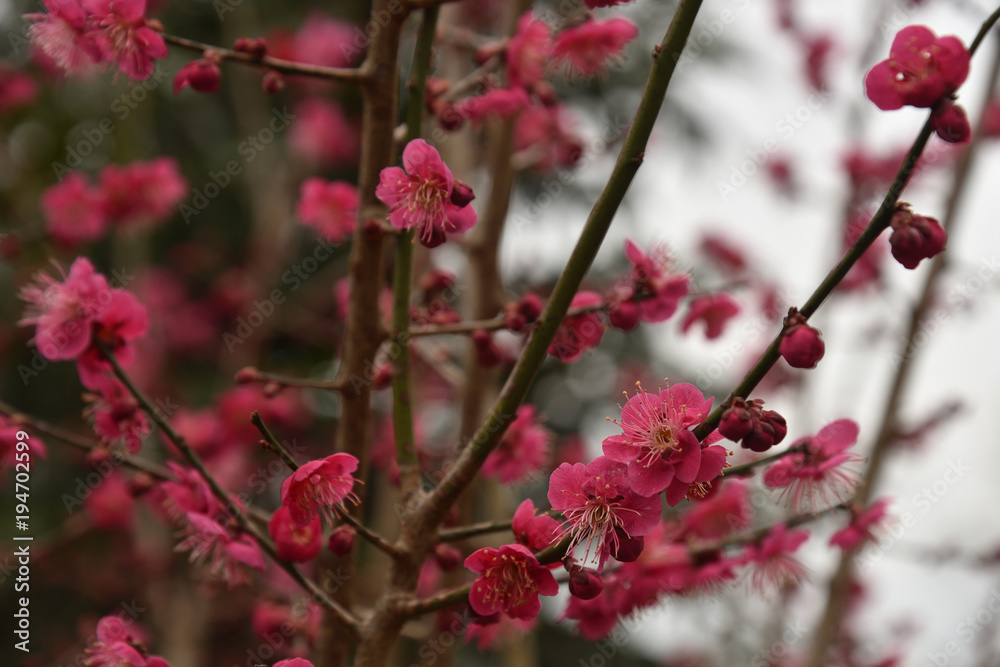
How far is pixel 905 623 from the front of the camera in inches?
141

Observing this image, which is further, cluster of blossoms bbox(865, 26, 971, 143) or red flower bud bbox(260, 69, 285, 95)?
red flower bud bbox(260, 69, 285, 95)

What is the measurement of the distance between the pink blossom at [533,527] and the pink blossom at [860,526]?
2.15ft

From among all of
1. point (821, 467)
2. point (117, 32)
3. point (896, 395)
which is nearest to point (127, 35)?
point (117, 32)

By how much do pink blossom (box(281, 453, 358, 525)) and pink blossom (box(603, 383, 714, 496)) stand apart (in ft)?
1.10

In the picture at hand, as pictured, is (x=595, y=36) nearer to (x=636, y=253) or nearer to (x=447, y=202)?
(x=636, y=253)

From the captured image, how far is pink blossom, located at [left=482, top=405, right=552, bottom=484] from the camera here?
1408 mm

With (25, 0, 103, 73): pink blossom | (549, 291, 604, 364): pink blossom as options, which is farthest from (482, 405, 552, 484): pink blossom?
(25, 0, 103, 73): pink blossom

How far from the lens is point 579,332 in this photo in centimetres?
125

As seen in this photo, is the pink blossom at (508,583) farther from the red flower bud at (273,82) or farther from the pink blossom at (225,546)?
the red flower bud at (273,82)

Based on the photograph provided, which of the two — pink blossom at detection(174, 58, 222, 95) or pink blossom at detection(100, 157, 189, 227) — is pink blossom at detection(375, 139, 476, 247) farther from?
pink blossom at detection(100, 157, 189, 227)

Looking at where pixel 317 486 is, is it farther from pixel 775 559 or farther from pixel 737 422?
pixel 775 559

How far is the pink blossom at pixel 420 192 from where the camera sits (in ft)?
3.48

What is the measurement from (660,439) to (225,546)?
0.66 metres

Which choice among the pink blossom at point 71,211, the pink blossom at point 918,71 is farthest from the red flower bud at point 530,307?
the pink blossom at point 71,211
